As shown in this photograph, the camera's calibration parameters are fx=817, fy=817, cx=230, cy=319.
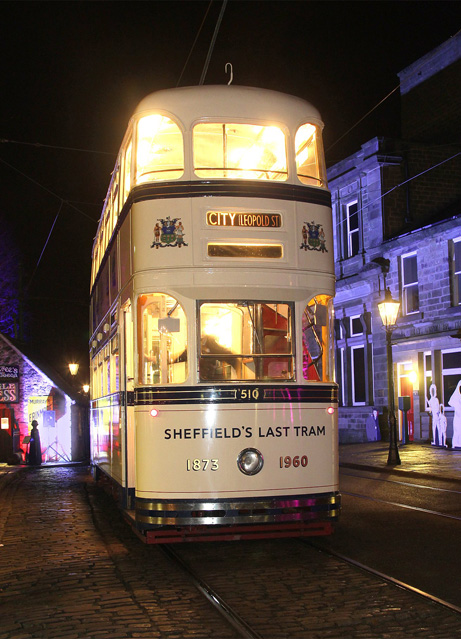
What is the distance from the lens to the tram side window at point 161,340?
28.1 feet

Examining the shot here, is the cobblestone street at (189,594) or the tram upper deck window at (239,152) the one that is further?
the tram upper deck window at (239,152)

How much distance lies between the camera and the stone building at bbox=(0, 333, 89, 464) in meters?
34.1

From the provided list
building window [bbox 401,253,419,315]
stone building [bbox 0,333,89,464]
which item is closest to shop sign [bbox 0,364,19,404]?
stone building [bbox 0,333,89,464]

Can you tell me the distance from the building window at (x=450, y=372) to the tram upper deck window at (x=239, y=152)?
17.3 m

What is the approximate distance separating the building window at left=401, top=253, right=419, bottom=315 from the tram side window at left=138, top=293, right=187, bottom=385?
64.5ft

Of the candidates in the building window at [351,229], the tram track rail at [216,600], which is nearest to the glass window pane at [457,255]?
the building window at [351,229]

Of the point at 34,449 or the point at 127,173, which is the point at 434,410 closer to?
the point at 34,449

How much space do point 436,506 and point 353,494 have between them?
2152 millimetres

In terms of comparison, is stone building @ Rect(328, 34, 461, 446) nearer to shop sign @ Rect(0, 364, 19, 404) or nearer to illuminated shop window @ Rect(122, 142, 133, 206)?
shop sign @ Rect(0, 364, 19, 404)

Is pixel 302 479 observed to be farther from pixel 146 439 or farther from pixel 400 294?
pixel 400 294

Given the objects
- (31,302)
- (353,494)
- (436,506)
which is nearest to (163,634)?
(436,506)

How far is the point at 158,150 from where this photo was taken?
9062mm

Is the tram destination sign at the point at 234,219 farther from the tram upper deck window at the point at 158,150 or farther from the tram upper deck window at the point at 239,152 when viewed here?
the tram upper deck window at the point at 158,150

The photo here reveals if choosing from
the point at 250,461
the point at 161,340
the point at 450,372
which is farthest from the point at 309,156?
the point at 450,372
